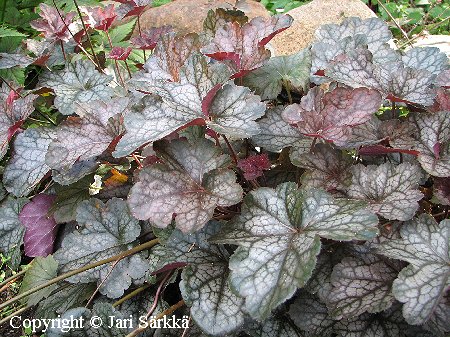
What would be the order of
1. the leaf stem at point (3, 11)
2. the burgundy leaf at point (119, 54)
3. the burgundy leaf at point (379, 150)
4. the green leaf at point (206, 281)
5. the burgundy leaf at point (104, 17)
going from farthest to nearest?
the leaf stem at point (3, 11) → the burgundy leaf at point (104, 17) → the burgundy leaf at point (119, 54) → the burgundy leaf at point (379, 150) → the green leaf at point (206, 281)

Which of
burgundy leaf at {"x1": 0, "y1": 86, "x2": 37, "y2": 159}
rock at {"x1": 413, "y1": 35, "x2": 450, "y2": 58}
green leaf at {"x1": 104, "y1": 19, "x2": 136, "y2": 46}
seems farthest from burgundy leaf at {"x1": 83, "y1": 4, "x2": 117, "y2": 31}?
rock at {"x1": 413, "y1": 35, "x2": 450, "y2": 58}

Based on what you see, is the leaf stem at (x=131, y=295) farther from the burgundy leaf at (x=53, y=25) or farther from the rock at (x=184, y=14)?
the rock at (x=184, y=14)

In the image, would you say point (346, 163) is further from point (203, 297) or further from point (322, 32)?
point (322, 32)

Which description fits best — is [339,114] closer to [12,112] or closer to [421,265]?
[421,265]

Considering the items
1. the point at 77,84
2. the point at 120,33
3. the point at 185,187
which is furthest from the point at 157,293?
the point at 120,33

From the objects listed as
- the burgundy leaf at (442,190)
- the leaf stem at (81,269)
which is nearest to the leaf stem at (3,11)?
the leaf stem at (81,269)

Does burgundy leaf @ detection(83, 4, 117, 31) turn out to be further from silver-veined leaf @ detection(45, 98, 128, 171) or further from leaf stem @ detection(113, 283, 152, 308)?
leaf stem @ detection(113, 283, 152, 308)

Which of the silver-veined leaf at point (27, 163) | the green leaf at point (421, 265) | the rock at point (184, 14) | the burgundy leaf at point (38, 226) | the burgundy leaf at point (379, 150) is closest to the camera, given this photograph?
the green leaf at point (421, 265)

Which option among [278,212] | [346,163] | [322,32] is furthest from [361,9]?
[278,212]
